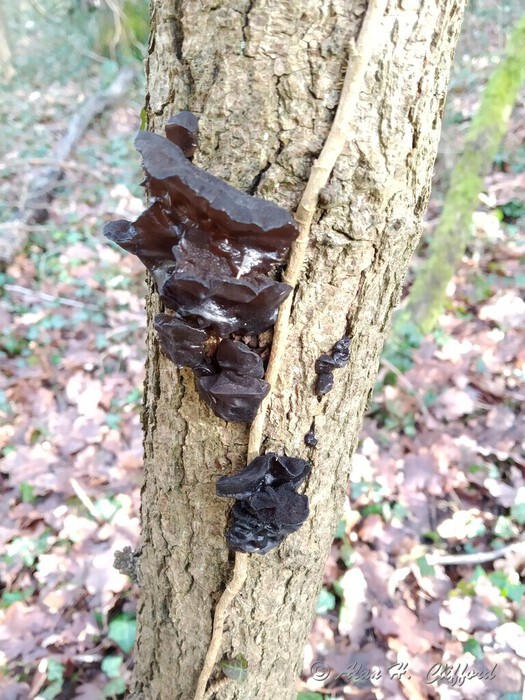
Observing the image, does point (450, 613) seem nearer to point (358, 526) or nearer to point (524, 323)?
point (358, 526)

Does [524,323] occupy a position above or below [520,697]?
above

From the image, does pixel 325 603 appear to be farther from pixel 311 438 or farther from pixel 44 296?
pixel 44 296

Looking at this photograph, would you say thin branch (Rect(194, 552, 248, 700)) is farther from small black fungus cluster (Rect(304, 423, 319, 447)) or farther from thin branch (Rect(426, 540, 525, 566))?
thin branch (Rect(426, 540, 525, 566))

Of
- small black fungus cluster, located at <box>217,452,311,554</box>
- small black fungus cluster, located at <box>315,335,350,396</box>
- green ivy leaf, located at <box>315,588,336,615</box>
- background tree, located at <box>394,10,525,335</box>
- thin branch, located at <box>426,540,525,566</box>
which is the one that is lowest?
green ivy leaf, located at <box>315,588,336,615</box>

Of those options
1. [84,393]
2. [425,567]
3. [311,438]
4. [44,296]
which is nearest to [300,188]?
[311,438]

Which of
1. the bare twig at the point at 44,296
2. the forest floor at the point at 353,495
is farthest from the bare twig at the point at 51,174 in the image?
the bare twig at the point at 44,296

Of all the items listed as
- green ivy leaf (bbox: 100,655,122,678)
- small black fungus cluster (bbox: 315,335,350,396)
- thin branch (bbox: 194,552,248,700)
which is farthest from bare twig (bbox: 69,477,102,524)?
small black fungus cluster (bbox: 315,335,350,396)

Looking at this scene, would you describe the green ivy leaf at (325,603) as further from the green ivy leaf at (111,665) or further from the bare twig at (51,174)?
the bare twig at (51,174)

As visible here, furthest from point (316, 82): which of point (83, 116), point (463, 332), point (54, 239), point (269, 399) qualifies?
point (83, 116)
